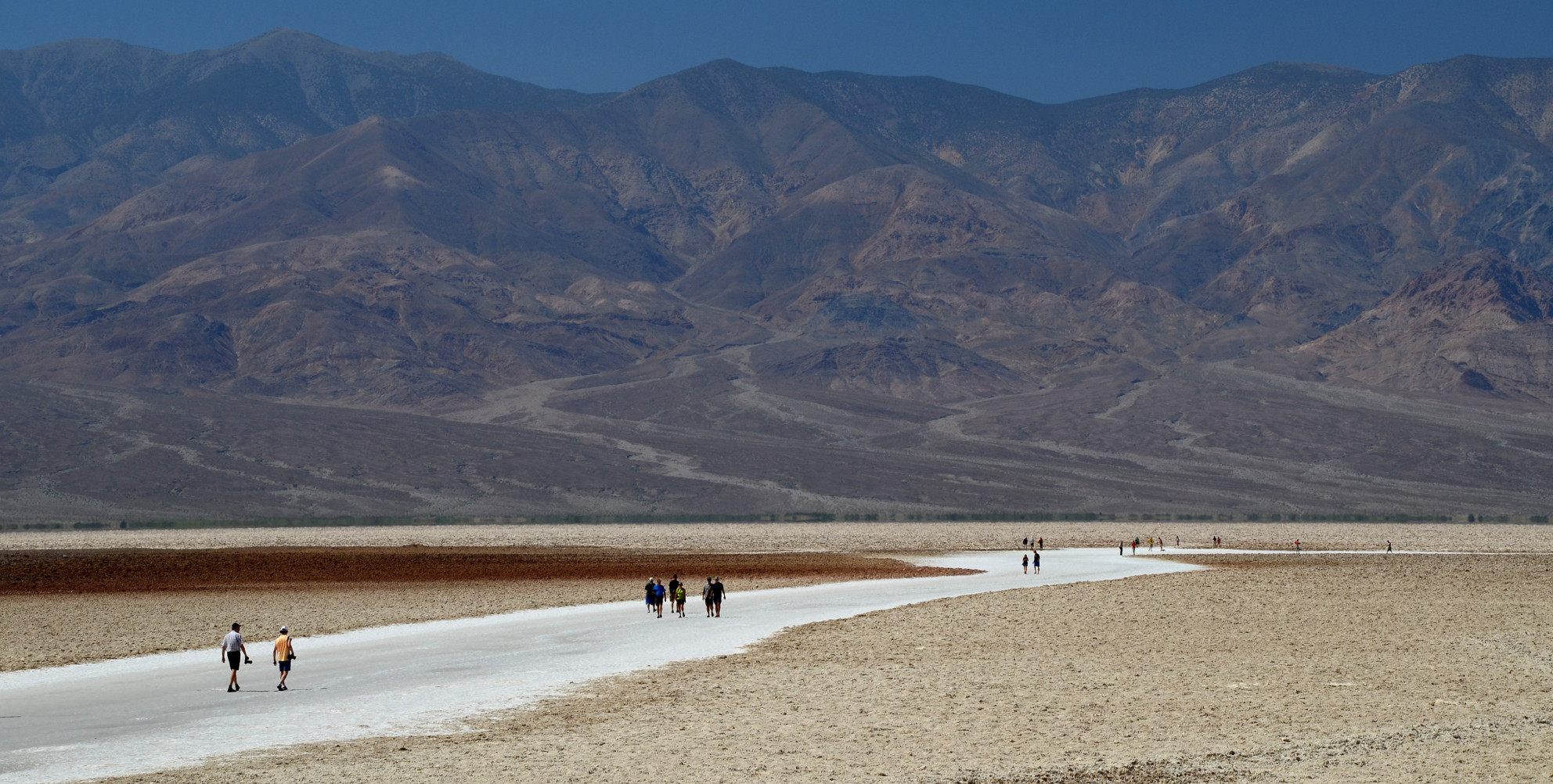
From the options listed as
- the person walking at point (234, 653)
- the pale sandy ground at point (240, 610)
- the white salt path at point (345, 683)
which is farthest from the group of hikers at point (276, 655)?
the pale sandy ground at point (240, 610)

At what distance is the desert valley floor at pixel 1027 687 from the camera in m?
17.8

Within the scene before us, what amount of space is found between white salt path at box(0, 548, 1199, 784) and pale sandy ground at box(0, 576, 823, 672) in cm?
109

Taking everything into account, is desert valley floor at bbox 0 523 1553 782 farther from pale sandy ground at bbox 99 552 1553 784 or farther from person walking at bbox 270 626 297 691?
person walking at bbox 270 626 297 691

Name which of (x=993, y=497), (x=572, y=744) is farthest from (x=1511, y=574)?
(x=993, y=497)

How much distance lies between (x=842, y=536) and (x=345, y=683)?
76219 mm

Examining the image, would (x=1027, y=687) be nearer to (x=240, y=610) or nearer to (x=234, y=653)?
(x=234, y=653)

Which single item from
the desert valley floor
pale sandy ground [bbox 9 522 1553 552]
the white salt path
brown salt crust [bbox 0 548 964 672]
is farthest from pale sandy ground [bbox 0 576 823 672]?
pale sandy ground [bbox 9 522 1553 552]

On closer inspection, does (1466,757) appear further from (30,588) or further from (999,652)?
(30,588)

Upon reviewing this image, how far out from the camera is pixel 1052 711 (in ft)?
70.8

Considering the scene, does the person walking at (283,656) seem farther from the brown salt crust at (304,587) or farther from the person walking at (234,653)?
the brown salt crust at (304,587)

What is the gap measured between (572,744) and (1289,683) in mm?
11946

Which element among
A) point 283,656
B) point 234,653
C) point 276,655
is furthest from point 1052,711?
point 234,653

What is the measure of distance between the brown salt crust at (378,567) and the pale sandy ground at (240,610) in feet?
11.1

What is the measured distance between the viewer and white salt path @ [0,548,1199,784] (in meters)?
19.8
